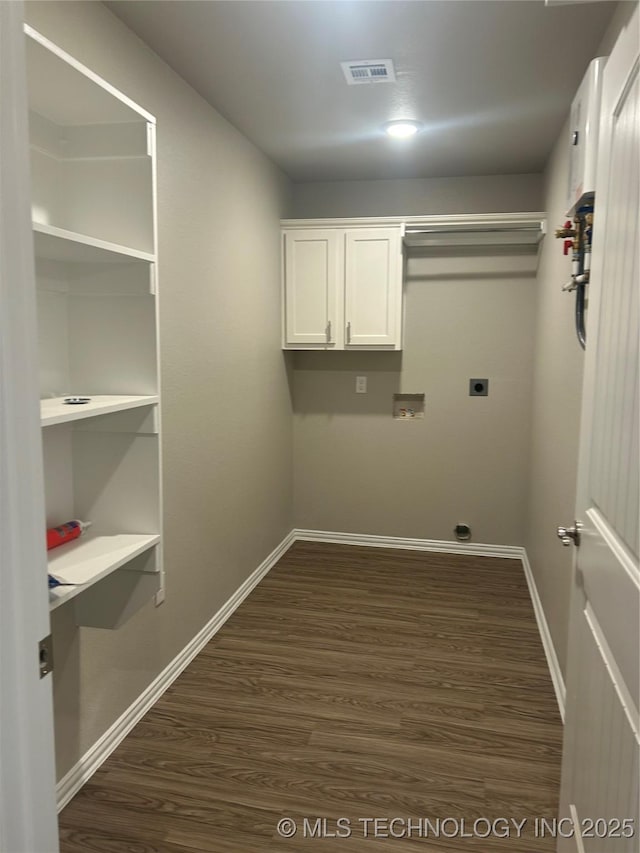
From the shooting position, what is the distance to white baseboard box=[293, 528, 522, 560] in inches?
173

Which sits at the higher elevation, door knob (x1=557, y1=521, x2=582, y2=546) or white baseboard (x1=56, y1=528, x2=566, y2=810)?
door knob (x1=557, y1=521, x2=582, y2=546)

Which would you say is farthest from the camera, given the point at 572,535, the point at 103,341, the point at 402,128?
the point at 402,128

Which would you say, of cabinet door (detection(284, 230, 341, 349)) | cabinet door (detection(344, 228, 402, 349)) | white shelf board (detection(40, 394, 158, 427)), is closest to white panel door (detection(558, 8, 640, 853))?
white shelf board (detection(40, 394, 158, 427))

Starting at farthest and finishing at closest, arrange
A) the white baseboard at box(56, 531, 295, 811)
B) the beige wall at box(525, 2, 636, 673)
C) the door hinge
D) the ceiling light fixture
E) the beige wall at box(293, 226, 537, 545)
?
the beige wall at box(293, 226, 537, 545)
the ceiling light fixture
the beige wall at box(525, 2, 636, 673)
the white baseboard at box(56, 531, 295, 811)
the door hinge

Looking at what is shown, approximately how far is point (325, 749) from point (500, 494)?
8.24 ft

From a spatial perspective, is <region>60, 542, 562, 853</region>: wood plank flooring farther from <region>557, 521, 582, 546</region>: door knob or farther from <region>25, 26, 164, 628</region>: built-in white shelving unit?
<region>557, 521, 582, 546</region>: door knob

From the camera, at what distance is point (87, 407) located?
65.2 inches

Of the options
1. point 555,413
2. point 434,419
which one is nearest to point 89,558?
point 555,413

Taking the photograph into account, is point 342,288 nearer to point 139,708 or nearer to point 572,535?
point 139,708

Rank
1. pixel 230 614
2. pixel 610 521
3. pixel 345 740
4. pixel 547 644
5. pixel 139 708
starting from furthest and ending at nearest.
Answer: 1. pixel 230 614
2. pixel 547 644
3. pixel 139 708
4. pixel 345 740
5. pixel 610 521

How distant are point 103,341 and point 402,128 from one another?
6.66 feet

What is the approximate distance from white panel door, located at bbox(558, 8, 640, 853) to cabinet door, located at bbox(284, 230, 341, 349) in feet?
8.95

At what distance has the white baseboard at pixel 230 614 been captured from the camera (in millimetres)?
2150

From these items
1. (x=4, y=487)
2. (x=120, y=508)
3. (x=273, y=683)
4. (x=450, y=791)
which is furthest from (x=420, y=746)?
A: (x=4, y=487)
